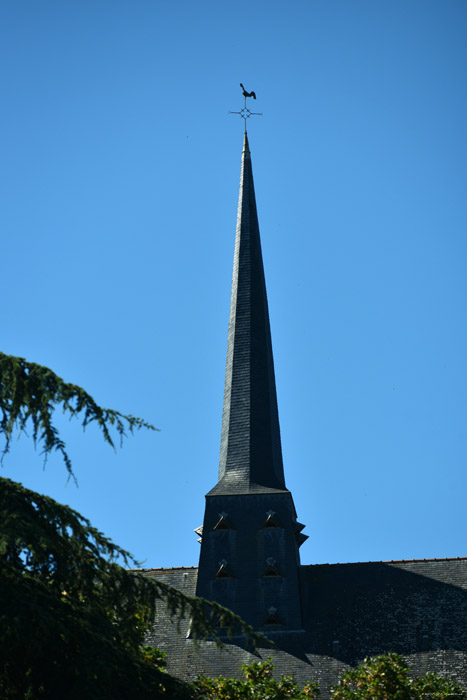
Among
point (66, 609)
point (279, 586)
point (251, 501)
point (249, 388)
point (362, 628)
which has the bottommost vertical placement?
point (66, 609)

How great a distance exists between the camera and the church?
80.4ft

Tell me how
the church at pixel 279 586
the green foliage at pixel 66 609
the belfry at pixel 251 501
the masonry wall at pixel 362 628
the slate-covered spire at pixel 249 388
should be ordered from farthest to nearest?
the slate-covered spire at pixel 249 388 → the belfry at pixel 251 501 → the church at pixel 279 586 → the masonry wall at pixel 362 628 → the green foliage at pixel 66 609

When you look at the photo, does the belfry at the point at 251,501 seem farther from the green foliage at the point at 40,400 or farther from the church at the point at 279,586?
the green foliage at the point at 40,400

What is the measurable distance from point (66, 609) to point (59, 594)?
308mm

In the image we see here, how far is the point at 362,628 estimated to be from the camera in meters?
25.3

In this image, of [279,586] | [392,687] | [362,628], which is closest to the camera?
[392,687]

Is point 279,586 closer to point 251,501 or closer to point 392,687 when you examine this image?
point 251,501

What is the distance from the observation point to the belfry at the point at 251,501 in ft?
85.2

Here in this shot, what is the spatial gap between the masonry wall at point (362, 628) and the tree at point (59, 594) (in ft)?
47.8

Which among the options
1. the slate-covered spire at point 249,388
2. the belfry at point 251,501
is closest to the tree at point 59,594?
the belfry at point 251,501

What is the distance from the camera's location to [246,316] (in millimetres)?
31531

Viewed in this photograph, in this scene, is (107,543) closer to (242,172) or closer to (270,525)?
(270,525)

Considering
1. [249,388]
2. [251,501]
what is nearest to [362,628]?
[251,501]

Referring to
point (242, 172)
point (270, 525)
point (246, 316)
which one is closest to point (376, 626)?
point (270, 525)
